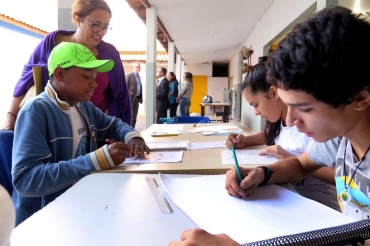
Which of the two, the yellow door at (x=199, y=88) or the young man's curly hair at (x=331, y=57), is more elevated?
the yellow door at (x=199, y=88)

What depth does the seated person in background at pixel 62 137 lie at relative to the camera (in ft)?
3.05

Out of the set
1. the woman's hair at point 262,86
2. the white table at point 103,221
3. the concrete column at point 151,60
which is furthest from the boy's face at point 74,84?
the concrete column at point 151,60

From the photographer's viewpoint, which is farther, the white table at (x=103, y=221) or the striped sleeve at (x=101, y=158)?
the striped sleeve at (x=101, y=158)

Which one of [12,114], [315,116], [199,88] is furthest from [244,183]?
[199,88]

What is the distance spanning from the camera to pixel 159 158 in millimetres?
1182

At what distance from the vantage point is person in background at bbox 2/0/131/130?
1471 mm

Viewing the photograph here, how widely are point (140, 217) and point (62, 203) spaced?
0.22 meters

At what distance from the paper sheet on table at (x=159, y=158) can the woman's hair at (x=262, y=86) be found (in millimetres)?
524

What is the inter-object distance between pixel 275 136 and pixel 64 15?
5.83 ft

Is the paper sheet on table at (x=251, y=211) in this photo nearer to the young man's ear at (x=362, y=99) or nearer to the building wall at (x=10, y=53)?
the young man's ear at (x=362, y=99)

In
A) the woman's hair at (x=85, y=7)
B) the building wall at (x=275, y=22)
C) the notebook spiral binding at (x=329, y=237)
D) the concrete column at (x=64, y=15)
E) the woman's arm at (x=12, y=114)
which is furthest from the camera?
the building wall at (x=275, y=22)

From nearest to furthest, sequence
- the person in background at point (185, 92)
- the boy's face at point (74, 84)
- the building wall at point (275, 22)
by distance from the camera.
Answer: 1. the boy's face at point (74, 84)
2. the building wall at point (275, 22)
3. the person in background at point (185, 92)

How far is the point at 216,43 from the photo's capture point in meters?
8.80

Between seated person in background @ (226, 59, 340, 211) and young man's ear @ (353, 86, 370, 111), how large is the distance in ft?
1.70
